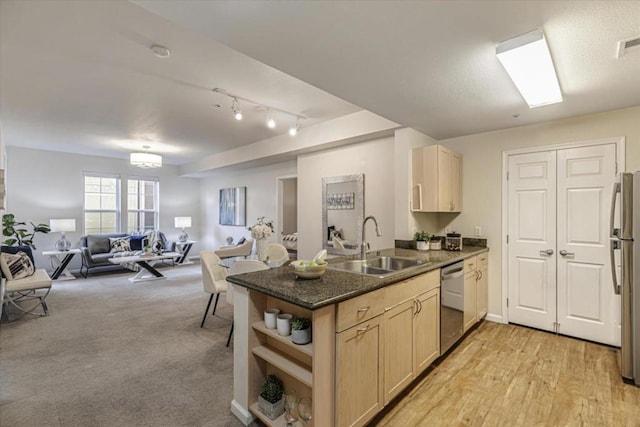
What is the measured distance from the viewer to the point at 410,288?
223cm

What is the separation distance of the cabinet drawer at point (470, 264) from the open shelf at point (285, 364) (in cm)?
218

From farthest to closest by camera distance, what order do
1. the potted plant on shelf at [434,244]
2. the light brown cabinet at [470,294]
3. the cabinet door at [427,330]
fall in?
the potted plant on shelf at [434,244] < the light brown cabinet at [470,294] < the cabinet door at [427,330]

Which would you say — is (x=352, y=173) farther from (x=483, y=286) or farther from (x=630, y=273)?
(x=630, y=273)

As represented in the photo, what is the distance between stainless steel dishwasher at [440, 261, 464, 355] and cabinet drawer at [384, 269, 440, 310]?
169mm

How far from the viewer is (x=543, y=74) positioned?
2.15m

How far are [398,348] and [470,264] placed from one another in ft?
5.44

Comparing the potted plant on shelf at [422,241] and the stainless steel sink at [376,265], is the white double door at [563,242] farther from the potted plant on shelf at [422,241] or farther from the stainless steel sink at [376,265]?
the stainless steel sink at [376,265]

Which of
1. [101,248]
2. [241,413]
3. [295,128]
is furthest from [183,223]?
[241,413]

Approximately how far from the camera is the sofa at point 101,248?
626cm

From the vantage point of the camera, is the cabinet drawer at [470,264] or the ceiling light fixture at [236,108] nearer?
the cabinet drawer at [470,264]

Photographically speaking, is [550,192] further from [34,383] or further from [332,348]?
[34,383]

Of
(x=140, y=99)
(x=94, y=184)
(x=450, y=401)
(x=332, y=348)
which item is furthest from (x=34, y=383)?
(x=94, y=184)

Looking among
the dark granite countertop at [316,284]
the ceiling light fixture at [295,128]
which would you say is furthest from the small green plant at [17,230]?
the dark granite countertop at [316,284]

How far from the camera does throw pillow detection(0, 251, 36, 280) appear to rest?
3851 millimetres
